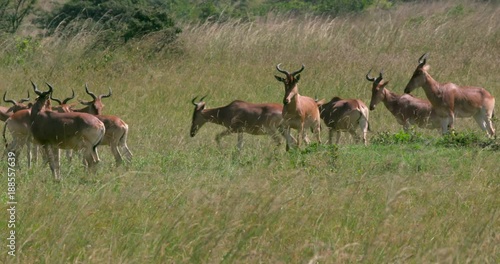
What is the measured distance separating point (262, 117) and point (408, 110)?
121 inches

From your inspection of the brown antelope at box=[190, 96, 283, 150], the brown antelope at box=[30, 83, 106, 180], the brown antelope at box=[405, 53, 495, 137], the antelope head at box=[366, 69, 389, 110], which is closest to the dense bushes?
the antelope head at box=[366, 69, 389, 110]

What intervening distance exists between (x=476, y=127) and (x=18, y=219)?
12.1 m

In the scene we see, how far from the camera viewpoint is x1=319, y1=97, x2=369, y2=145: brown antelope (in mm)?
16438

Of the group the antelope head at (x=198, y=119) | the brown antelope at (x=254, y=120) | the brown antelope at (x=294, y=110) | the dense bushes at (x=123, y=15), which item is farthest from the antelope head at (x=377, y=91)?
the dense bushes at (x=123, y=15)

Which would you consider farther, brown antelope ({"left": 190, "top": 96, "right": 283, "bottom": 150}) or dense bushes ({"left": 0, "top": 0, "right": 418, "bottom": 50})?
dense bushes ({"left": 0, "top": 0, "right": 418, "bottom": 50})

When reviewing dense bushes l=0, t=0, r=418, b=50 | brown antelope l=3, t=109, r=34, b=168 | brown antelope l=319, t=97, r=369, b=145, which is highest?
brown antelope l=3, t=109, r=34, b=168

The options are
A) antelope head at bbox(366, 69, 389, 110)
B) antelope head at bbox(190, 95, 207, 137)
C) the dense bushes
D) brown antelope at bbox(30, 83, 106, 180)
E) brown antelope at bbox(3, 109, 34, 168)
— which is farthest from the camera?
the dense bushes

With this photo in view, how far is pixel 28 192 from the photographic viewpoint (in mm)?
9562

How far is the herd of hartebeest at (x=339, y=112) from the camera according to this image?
16000 mm

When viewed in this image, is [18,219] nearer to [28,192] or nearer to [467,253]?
[28,192]

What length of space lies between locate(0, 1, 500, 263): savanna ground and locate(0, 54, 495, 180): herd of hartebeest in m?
0.40

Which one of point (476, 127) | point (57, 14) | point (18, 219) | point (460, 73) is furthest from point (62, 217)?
point (57, 14)

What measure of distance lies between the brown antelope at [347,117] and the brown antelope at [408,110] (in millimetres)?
1314

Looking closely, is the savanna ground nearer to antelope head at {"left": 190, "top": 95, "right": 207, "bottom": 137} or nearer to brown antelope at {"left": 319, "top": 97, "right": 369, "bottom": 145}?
antelope head at {"left": 190, "top": 95, "right": 207, "bottom": 137}
